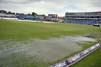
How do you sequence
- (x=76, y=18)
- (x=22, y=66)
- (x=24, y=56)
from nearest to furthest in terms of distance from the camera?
(x=22, y=66) → (x=24, y=56) → (x=76, y=18)

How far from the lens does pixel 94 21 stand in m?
164

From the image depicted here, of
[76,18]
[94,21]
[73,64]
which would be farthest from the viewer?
[76,18]

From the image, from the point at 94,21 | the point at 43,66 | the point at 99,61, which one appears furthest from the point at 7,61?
the point at 94,21

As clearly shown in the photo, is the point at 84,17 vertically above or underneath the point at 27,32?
above

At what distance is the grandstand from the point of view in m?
163

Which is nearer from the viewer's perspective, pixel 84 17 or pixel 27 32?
pixel 27 32

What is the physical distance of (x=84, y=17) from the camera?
572ft

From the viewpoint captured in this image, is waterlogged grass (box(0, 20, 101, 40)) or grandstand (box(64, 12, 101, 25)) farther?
grandstand (box(64, 12, 101, 25))

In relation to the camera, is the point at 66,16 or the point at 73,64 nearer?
the point at 73,64

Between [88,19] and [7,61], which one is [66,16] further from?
[7,61]

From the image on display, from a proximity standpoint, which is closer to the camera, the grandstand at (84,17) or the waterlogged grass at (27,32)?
the waterlogged grass at (27,32)

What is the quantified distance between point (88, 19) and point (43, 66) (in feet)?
526

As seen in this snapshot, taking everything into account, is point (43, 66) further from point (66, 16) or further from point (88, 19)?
point (66, 16)

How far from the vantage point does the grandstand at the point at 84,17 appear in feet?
534
